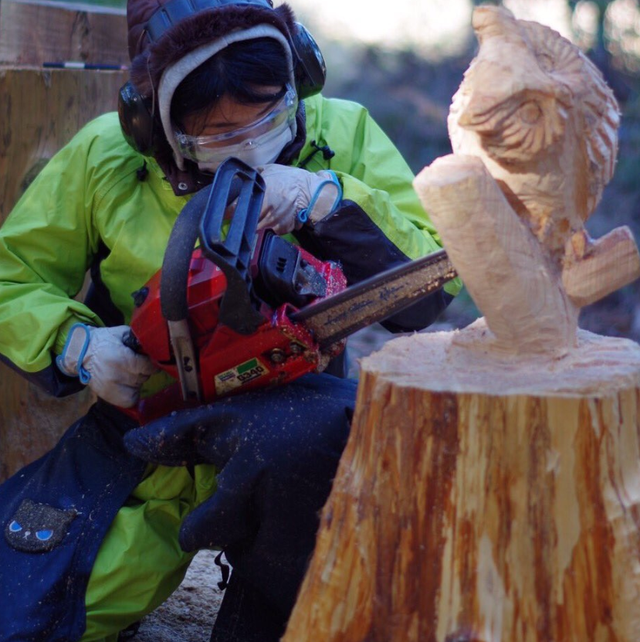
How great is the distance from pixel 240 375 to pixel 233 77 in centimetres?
71

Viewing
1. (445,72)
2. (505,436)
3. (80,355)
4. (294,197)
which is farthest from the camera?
(445,72)

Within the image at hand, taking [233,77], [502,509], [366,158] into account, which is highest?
[233,77]

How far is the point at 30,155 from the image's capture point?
126 inches

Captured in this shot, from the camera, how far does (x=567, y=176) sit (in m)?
1.85

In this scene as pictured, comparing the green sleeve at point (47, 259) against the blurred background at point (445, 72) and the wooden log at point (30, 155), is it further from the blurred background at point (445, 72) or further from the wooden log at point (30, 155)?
the blurred background at point (445, 72)

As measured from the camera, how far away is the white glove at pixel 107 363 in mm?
2396

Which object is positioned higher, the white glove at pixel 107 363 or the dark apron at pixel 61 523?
the white glove at pixel 107 363

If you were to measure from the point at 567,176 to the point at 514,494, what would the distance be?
1.98 ft

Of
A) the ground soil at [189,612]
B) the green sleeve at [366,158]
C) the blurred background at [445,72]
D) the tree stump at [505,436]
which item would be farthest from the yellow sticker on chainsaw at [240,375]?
the blurred background at [445,72]

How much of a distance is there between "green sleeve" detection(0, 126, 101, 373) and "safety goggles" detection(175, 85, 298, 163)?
38 centimetres

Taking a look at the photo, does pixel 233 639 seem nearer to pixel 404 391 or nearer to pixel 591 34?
pixel 404 391

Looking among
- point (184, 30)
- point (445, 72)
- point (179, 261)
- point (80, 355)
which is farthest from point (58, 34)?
point (445, 72)

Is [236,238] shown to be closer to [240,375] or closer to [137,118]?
[240,375]

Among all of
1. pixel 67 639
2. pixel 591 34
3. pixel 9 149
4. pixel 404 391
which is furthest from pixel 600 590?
pixel 591 34
